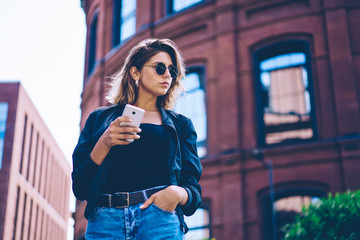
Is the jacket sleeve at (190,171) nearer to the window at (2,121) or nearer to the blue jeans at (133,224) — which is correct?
the blue jeans at (133,224)

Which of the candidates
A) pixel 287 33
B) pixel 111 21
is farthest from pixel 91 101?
pixel 287 33

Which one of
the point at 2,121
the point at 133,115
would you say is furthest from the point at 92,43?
the point at 2,121

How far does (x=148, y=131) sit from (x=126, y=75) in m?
0.46

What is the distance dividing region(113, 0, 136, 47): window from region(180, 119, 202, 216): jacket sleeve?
1717 cm

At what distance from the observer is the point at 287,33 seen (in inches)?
603

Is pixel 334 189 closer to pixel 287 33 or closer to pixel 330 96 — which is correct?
pixel 330 96

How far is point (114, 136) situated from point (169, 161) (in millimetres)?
342

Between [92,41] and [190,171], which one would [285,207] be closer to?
[190,171]

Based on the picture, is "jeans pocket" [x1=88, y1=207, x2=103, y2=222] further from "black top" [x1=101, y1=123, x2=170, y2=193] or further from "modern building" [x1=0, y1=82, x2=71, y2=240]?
"modern building" [x1=0, y1=82, x2=71, y2=240]

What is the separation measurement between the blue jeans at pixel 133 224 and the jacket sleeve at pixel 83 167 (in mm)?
191

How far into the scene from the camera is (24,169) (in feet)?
172

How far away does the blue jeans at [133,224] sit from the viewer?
8.40ft

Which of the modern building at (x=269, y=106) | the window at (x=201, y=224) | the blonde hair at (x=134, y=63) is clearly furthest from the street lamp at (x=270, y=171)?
the blonde hair at (x=134, y=63)

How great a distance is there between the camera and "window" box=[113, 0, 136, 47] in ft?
65.9
